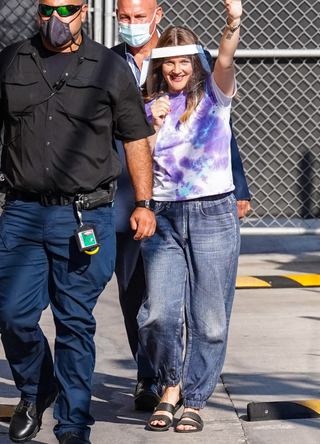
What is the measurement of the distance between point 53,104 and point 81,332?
89 centimetres

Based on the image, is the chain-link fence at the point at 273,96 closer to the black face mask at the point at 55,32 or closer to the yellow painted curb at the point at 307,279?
the yellow painted curb at the point at 307,279

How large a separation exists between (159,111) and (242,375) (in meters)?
1.53

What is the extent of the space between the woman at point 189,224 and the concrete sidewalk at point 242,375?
0.19 metres

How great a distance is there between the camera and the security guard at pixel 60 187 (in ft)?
10.3

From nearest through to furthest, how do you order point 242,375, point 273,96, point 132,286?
1. point 132,286
2. point 242,375
3. point 273,96

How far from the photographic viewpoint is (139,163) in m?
3.35

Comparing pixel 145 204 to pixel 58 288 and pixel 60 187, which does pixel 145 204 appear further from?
pixel 58 288

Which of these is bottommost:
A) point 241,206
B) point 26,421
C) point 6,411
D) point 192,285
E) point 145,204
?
point 6,411

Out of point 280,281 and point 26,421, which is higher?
point 26,421

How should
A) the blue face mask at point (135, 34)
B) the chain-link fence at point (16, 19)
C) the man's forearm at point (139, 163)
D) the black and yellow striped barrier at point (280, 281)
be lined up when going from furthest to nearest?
the chain-link fence at point (16, 19), the black and yellow striped barrier at point (280, 281), the blue face mask at point (135, 34), the man's forearm at point (139, 163)

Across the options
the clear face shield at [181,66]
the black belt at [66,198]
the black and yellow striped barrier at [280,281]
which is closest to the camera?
the black belt at [66,198]

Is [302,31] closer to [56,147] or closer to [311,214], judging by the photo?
[311,214]

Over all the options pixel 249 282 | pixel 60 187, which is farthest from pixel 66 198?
pixel 249 282

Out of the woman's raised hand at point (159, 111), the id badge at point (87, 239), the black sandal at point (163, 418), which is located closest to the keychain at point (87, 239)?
the id badge at point (87, 239)
